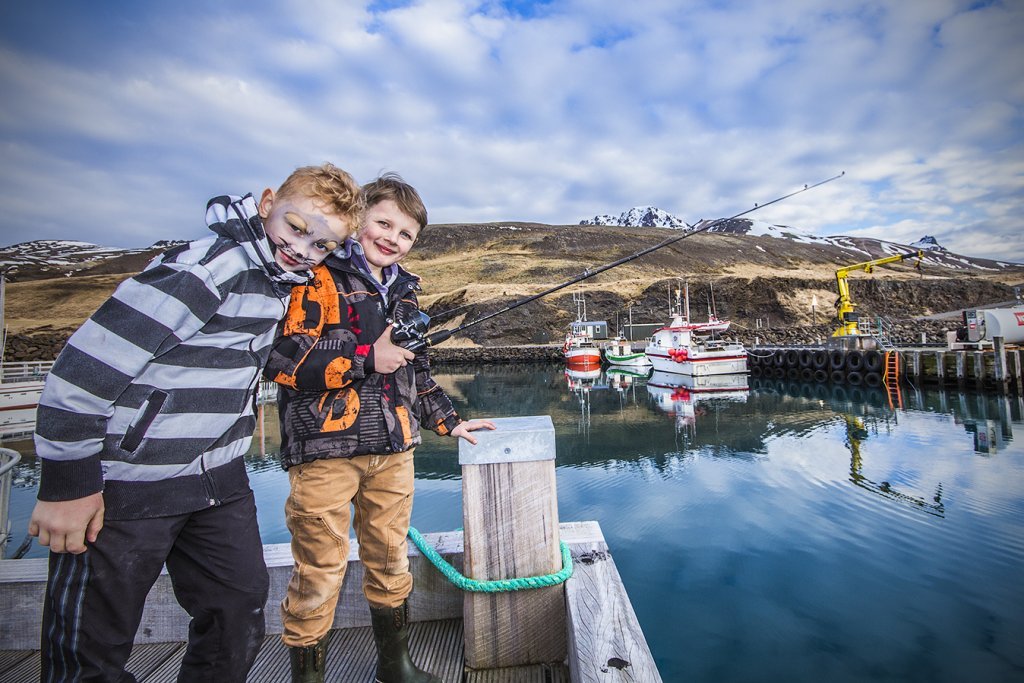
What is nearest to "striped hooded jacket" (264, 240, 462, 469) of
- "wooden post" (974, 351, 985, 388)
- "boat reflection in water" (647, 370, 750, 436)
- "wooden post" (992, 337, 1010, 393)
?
"boat reflection in water" (647, 370, 750, 436)

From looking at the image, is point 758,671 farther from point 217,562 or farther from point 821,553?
point 217,562

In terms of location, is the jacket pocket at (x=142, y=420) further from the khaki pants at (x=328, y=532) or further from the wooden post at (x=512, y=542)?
the wooden post at (x=512, y=542)

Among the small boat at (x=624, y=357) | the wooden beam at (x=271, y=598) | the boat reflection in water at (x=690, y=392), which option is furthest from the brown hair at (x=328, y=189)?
the small boat at (x=624, y=357)

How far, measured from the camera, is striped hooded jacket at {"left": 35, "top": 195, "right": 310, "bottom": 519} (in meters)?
1.20

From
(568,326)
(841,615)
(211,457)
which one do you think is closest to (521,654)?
(211,457)

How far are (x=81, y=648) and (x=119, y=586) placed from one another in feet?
0.47

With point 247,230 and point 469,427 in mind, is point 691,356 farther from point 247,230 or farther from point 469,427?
point 247,230

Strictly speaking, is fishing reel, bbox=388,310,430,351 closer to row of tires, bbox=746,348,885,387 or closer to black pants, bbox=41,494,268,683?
black pants, bbox=41,494,268,683

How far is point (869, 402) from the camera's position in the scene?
16.5 meters

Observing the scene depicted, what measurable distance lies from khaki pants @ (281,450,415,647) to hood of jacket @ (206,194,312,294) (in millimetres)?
649

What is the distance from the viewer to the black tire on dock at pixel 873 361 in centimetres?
2072

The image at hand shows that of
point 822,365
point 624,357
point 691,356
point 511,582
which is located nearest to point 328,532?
point 511,582

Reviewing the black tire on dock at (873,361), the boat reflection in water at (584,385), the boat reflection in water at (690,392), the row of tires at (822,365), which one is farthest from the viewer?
the row of tires at (822,365)

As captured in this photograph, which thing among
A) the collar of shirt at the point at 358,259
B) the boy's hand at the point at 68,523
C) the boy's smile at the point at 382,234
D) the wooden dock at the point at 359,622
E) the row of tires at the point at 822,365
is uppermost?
the boy's smile at the point at 382,234
